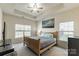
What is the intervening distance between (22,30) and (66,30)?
2.39 feet

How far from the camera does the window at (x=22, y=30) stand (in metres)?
1.34

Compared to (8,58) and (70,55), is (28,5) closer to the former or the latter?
(8,58)

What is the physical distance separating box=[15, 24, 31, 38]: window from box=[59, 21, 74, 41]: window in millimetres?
543

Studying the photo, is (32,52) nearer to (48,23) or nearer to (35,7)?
(48,23)

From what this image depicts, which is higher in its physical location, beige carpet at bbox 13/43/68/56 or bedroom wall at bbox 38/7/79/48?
bedroom wall at bbox 38/7/79/48

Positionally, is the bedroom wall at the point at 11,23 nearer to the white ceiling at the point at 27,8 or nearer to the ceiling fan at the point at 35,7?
the white ceiling at the point at 27,8

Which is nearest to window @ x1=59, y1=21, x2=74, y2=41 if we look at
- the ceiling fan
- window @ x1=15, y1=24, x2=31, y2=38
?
the ceiling fan

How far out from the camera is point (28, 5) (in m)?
1.26

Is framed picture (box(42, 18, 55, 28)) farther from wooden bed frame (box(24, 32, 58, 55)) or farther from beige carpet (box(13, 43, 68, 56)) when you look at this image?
beige carpet (box(13, 43, 68, 56))

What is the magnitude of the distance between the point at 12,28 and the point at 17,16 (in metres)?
0.21

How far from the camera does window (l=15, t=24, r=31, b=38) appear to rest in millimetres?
1339

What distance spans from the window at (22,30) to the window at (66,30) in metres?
0.54

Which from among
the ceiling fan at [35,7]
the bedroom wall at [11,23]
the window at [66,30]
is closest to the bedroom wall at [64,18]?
the window at [66,30]

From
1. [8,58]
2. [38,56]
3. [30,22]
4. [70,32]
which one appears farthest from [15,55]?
[70,32]
